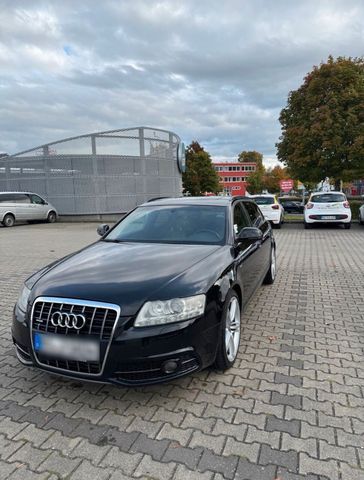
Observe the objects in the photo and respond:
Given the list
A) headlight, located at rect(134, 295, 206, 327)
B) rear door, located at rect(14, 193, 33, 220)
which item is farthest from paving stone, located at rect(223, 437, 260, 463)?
rear door, located at rect(14, 193, 33, 220)

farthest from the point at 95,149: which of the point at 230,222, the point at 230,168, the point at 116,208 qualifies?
the point at 230,168

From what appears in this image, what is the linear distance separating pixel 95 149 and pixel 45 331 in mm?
19273

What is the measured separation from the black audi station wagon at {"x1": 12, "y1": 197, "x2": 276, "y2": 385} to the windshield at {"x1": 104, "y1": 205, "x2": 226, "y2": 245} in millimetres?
274

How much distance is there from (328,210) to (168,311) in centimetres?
1424

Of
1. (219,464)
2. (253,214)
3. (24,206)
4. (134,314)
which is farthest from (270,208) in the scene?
(219,464)

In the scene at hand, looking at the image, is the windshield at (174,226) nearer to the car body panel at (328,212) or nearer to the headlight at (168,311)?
the headlight at (168,311)

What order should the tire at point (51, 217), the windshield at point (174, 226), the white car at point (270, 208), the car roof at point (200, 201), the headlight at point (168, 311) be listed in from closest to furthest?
the headlight at point (168, 311) → the windshield at point (174, 226) → the car roof at point (200, 201) → the white car at point (270, 208) → the tire at point (51, 217)

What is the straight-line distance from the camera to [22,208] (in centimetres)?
1969

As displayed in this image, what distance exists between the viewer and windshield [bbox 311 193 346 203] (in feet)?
51.0

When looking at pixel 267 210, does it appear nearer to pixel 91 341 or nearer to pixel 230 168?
pixel 91 341

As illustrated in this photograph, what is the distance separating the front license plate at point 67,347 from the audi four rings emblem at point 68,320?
91 mm

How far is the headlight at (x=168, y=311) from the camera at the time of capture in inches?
103

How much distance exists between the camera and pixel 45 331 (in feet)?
8.96

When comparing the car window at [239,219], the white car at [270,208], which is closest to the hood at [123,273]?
the car window at [239,219]
